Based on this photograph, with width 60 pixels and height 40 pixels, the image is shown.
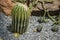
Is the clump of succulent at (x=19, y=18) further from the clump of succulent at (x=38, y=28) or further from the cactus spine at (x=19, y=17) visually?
the clump of succulent at (x=38, y=28)

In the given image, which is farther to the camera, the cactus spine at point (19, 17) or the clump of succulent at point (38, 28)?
the clump of succulent at point (38, 28)

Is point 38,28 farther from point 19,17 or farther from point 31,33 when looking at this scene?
point 19,17

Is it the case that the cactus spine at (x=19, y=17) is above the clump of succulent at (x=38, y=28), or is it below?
above

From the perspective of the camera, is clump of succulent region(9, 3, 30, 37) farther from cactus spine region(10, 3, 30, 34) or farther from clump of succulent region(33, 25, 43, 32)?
clump of succulent region(33, 25, 43, 32)

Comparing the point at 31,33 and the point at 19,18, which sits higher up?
the point at 19,18

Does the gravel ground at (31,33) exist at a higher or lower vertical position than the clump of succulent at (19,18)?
lower

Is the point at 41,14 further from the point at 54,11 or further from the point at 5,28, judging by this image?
the point at 5,28

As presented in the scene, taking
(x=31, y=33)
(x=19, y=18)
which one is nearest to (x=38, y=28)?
(x=31, y=33)

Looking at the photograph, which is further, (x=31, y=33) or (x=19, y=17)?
(x=31, y=33)

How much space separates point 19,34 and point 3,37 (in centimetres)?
29

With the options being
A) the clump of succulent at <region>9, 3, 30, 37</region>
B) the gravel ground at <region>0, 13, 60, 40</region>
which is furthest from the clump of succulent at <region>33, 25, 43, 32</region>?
the clump of succulent at <region>9, 3, 30, 37</region>

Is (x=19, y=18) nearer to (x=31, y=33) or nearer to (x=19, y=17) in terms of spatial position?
(x=19, y=17)

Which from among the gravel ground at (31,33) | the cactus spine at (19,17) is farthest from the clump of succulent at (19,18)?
the gravel ground at (31,33)

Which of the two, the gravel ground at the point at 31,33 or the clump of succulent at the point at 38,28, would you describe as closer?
the gravel ground at the point at 31,33
